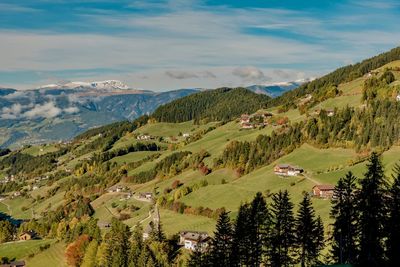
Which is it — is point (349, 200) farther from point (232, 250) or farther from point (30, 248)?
point (30, 248)

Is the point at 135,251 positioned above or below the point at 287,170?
below

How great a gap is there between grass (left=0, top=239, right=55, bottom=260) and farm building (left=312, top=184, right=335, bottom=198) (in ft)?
342

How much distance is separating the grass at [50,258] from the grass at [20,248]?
5.18m

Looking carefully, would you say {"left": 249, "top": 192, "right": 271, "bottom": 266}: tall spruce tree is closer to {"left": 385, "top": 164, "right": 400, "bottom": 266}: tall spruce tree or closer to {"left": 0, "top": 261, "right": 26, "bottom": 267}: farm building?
{"left": 385, "top": 164, "right": 400, "bottom": 266}: tall spruce tree

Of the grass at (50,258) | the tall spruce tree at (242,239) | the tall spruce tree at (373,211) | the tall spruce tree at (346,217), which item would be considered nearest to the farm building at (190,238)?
the grass at (50,258)

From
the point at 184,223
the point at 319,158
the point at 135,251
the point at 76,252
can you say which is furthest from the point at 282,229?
the point at 319,158

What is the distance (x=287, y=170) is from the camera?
591 feet

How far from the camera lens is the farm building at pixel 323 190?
140625 millimetres

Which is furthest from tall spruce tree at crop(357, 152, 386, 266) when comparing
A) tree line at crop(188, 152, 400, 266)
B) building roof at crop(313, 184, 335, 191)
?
building roof at crop(313, 184, 335, 191)

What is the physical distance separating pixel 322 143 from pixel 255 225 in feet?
422

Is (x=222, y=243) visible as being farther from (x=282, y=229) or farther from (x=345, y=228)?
(x=345, y=228)

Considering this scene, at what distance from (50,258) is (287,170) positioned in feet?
303

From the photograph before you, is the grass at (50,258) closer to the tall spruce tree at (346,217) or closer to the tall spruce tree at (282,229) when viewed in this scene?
the tall spruce tree at (282,229)

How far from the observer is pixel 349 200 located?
66125mm
